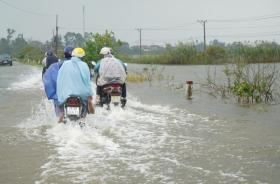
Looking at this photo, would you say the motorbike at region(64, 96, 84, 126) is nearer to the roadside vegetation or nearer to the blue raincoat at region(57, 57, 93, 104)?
the blue raincoat at region(57, 57, 93, 104)

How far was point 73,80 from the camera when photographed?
9781mm

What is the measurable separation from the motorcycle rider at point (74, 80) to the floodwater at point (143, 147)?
2.29ft

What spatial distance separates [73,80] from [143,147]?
1934 mm

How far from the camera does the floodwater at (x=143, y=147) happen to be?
23.8 ft

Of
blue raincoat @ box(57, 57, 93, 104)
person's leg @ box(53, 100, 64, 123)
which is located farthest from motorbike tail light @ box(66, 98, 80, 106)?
person's leg @ box(53, 100, 64, 123)

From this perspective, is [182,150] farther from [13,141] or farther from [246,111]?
[246,111]

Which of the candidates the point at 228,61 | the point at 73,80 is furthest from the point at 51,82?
the point at 228,61

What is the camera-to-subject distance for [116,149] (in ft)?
29.7

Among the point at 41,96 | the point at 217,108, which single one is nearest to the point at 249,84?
the point at 217,108

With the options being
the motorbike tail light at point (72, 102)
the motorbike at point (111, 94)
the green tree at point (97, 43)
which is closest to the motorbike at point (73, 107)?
the motorbike tail light at point (72, 102)

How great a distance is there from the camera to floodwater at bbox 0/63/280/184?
285 inches

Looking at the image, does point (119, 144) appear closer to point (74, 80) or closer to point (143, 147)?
point (143, 147)

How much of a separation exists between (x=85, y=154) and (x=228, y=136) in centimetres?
350

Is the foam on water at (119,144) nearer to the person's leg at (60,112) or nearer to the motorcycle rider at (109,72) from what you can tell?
the person's leg at (60,112)
